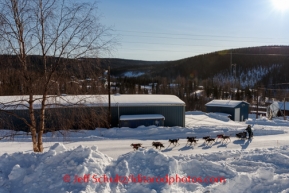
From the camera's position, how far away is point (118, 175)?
6.33 m

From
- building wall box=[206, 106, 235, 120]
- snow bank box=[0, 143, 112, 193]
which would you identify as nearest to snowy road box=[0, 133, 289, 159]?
snow bank box=[0, 143, 112, 193]

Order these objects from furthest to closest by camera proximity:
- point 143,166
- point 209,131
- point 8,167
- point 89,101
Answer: point 209,131 < point 89,101 < point 143,166 < point 8,167

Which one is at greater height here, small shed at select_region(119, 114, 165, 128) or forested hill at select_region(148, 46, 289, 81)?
forested hill at select_region(148, 46, 289, 81)

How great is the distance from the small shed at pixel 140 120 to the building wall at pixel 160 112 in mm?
879

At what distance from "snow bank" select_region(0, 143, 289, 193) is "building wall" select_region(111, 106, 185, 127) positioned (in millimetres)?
13507

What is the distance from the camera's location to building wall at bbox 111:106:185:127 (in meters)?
21.2

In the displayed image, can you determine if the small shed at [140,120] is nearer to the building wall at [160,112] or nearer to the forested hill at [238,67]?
the building wall at [160,112]

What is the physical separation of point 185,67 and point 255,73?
4074cm

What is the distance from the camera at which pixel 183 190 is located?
638 centimetres

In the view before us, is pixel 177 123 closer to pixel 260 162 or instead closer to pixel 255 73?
pixel 260 162

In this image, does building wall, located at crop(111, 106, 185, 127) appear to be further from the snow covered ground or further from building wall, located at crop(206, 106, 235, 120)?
building wall, located at crop(206, 106, 235, 120)

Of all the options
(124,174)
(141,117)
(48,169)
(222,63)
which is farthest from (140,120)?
(222,63)

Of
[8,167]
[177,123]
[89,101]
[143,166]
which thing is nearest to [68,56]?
[89,101]

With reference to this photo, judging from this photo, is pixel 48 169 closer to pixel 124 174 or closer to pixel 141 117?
pixel 124 174
